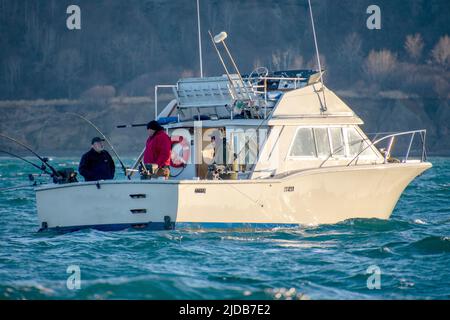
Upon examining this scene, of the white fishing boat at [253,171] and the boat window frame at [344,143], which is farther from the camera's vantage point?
the boat window frame at [344,143]

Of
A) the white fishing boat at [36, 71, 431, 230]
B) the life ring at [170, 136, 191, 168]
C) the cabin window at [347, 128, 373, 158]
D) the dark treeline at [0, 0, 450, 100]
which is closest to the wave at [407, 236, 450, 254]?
the white fishing boat at [36, 71, 431, 230]

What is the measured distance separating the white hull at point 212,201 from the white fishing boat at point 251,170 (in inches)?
0.7

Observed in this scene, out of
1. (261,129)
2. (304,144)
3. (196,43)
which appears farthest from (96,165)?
(196,43)

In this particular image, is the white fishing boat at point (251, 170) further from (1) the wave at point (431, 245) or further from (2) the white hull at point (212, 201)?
(1) the wave at point (431, 245)

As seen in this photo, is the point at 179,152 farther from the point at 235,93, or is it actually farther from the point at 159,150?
the point at 159,150

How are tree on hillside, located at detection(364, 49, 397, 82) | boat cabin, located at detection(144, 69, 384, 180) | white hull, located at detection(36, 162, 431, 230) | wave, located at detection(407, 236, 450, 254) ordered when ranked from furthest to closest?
1. tree on hillside, located at detection(364, 49, 397, 82)
2. boat cabin, located at detection(144, 69, 384, 180)
3. white hull, located at detection(36, 162, 431, 230)
4. wave, located at detection(407, 236, 450, 254)

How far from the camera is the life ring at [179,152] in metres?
24.8

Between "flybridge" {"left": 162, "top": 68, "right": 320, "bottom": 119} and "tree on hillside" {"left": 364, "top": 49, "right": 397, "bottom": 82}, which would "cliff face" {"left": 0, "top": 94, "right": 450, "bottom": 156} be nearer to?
"tree on hillside" {"left": 364, "top": 49, "right": 397, "bottom": 82}

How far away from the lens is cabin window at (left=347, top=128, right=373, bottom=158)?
24656 mm

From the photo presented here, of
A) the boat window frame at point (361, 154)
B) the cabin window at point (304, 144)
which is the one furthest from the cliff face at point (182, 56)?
the cabin window at point (304, 144)

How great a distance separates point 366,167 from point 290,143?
1.53 m

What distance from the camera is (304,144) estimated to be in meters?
24.0

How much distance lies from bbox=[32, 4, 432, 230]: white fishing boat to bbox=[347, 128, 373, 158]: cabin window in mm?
20

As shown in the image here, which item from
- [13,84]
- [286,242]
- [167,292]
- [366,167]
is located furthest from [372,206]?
[13,84]
